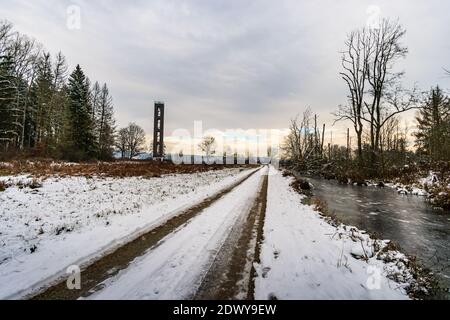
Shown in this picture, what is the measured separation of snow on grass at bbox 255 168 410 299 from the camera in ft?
13.9

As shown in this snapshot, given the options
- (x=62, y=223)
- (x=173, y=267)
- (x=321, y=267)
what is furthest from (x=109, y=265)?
(x=62, y=223)

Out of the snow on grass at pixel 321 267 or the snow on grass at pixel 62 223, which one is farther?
the snow on grass at pixel 62 223

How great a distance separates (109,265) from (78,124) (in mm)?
35473

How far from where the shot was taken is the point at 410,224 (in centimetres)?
1012

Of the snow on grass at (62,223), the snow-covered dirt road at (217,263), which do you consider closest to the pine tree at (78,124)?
the snow on grass at (62,223)

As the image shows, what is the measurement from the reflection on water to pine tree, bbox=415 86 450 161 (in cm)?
1476

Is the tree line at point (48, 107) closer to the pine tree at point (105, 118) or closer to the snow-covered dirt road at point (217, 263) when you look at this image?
the pine tree at point (105, 118)

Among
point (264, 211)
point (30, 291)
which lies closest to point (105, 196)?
point (264, 211)

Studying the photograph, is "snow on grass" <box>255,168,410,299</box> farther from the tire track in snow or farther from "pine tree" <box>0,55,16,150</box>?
"pine tree" <box>0,55,16,150</box>

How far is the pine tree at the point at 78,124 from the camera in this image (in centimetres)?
3428

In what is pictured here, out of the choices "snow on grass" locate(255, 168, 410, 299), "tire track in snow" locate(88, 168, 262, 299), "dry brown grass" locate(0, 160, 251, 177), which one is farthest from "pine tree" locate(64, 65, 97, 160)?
"snow on grass" locate(255, 168, 410, 299)

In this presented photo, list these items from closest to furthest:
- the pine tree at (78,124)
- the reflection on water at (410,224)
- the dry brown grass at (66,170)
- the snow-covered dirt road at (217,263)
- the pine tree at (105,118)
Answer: the snow-covered dirt road at (217,263), the reflection on water at (410,224), the dry brown grass at (66,170), the pine tree at (78,124), the pine tree at (105,118)

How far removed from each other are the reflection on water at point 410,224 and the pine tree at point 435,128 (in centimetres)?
1476

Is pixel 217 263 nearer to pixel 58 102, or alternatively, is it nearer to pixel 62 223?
pixel 62 223
